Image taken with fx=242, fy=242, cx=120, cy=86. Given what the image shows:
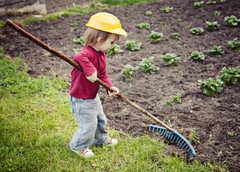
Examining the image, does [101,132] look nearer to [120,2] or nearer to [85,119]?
[85,119]

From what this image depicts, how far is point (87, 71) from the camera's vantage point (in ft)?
8.21

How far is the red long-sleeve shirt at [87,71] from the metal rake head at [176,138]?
3.90ft

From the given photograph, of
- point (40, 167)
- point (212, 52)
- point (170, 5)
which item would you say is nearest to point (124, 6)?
point (170, 5)

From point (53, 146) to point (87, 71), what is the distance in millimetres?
1434

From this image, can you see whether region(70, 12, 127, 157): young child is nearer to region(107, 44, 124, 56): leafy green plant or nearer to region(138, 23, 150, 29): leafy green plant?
region(107, 44, 124, 56): leafy green plant

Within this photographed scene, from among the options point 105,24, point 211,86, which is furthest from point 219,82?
point 105,24

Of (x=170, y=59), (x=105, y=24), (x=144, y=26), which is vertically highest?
(x=105, y=24)

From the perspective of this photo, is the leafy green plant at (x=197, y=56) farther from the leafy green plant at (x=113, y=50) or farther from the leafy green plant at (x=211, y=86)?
the leafy green plant at (x=113, y=50)

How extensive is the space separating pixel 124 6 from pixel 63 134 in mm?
7290

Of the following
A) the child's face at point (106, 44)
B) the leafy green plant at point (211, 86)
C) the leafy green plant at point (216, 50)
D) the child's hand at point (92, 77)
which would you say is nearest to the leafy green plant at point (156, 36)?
the leafy green plant at point (216, 50)

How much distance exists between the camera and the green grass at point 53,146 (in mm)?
3051

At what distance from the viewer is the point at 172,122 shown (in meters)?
3.80

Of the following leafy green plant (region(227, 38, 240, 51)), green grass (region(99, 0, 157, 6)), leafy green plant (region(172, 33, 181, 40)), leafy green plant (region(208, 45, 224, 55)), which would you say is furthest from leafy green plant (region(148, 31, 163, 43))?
green grass (region(99, 0, 157, 6))

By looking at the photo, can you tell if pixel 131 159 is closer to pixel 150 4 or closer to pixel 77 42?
pixel 77 42
